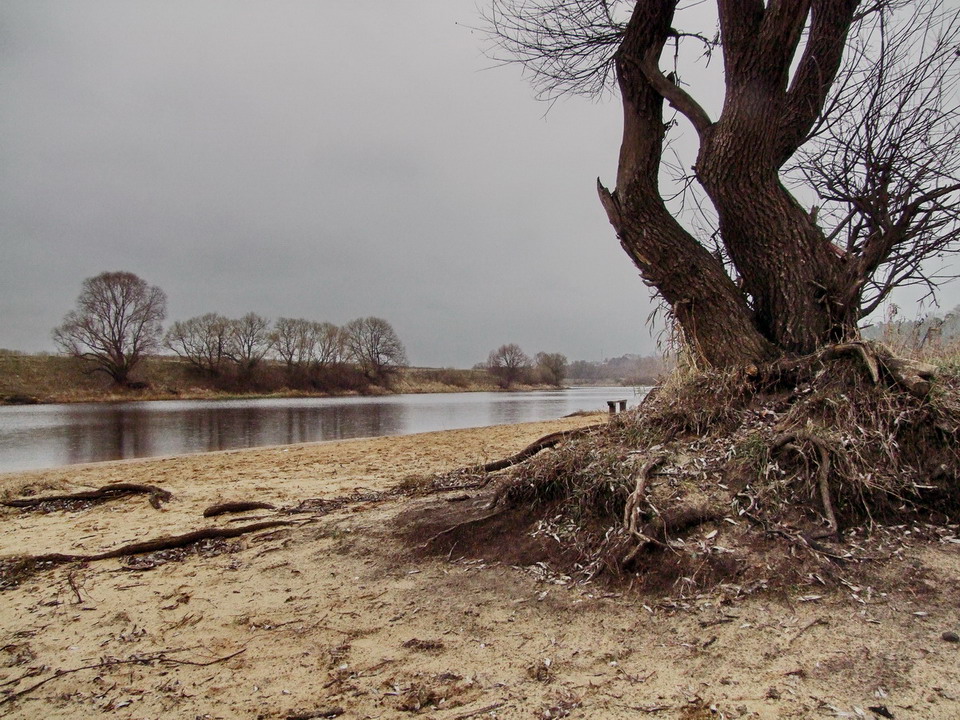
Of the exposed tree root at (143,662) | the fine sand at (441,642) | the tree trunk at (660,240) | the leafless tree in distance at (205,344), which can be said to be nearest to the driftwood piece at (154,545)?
the fine sand at (441,642)

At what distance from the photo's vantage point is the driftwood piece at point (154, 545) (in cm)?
421

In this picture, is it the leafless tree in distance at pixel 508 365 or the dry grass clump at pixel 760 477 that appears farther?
the leafless tree in distance at pixel 508 365

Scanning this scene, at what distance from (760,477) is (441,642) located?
7.31ft

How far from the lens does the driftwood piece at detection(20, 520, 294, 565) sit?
421cm

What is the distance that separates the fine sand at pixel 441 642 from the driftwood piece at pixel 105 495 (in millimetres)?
2738

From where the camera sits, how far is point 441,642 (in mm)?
2602

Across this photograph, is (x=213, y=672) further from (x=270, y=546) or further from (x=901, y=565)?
(x=901, y=565)

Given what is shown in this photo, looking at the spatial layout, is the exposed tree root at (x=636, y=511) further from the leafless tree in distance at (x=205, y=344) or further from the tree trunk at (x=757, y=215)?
the leafless tree in distance at (x=205, y=344)

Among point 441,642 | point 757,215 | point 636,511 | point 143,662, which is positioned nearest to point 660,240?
point 757,215

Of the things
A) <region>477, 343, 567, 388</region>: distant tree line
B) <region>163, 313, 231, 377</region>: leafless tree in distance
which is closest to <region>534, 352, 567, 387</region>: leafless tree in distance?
<region>477, 343, 567, 388</region>: distant tree line

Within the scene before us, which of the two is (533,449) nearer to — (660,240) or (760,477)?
(660,240)

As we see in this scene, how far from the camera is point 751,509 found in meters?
3.19

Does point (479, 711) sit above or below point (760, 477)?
below

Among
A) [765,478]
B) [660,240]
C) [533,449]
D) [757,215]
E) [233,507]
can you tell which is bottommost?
[233,507]
